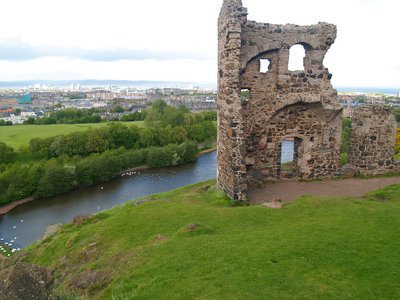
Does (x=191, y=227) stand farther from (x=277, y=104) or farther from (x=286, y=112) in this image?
(x=286, y=112)

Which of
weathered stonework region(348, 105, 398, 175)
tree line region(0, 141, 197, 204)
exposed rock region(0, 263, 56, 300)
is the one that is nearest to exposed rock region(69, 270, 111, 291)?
exposed rock region(0, 263, 56, 300)

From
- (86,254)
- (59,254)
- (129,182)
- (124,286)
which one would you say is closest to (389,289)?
(124,286)

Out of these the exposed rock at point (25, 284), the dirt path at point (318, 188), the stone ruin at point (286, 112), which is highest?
the stone ruin at point (286, 112)

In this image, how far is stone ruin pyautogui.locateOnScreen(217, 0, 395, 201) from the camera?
14.7 meters

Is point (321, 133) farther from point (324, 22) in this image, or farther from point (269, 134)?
point (324, 22)

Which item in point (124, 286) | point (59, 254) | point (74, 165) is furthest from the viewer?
point (74, 165)

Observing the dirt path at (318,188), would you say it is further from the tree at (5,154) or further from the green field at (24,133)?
the green field at (24,133)

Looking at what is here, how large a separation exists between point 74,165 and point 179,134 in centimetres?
2500

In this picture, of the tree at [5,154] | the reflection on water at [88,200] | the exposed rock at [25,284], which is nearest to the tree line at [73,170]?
the reflection on water at [88,200]

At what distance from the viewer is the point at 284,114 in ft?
52.0

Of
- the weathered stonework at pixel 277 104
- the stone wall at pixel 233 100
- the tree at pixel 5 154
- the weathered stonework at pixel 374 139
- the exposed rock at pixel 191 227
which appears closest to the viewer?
the exposed rock at pixel 191 227

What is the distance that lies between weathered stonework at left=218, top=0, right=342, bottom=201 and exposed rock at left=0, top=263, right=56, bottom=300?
886 cm

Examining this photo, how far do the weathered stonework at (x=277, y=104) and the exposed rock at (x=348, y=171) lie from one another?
29 cm

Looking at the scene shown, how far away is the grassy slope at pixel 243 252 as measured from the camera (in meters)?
6.48
